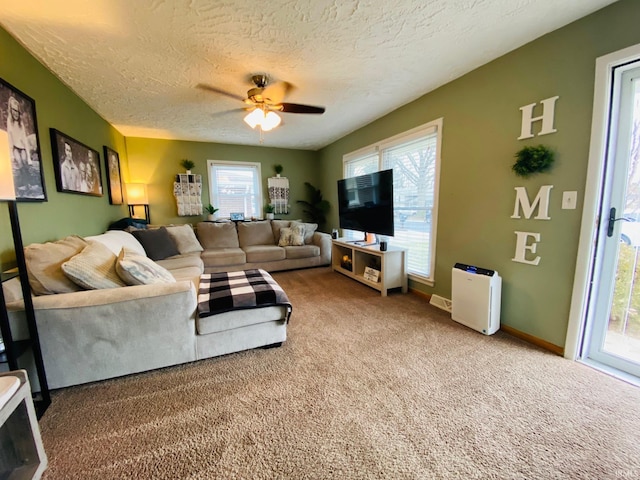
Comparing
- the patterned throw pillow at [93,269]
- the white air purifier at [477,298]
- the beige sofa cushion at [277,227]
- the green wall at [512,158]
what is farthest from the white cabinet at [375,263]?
the patterned throw pillow at [93,269]

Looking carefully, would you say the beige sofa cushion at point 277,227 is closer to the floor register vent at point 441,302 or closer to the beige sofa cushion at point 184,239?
the beige sofa cushion at point 184,239

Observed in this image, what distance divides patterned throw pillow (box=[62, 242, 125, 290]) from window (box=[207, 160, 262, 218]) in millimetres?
3175

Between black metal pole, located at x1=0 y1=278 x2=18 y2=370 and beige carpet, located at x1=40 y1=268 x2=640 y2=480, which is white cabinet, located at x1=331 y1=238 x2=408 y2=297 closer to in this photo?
beige carpet, located at x1=40 y1=268 x2=640 y2=480

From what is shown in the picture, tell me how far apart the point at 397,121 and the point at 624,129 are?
2047 millimetres

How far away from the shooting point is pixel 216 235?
423cm

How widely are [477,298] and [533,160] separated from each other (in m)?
1.16

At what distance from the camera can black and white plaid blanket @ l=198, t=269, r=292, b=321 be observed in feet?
5.75

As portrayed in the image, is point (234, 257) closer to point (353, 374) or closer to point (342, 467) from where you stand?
point (353, 374)

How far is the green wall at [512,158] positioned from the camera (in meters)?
1.70

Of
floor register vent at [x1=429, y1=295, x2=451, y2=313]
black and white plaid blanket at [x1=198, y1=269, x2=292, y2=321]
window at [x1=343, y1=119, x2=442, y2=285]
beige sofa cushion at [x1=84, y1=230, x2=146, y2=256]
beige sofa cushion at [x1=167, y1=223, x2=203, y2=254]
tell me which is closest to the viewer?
black and white plaid blanket at [x1=198, y1=269, x2=292, y2=321]

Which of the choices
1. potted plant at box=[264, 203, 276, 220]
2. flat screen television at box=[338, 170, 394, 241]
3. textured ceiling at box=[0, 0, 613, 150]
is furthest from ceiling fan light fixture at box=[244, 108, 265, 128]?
potted plant at box=[264, 203, 276, 220]

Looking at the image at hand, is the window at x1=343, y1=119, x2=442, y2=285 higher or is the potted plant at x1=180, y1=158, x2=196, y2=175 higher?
the potted plant at x1=180, y1=158, x2=196, y2=175

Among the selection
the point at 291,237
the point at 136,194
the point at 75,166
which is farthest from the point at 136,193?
the point at 291,237

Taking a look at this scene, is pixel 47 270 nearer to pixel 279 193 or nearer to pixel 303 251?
pixel 303 251
